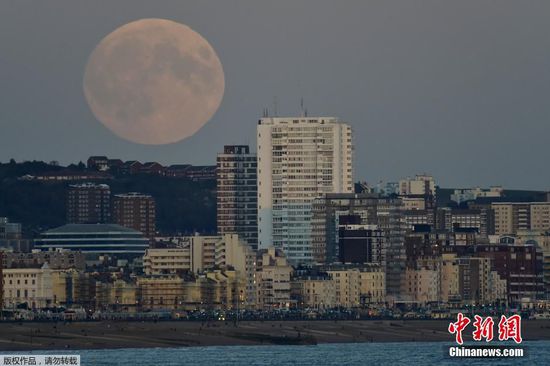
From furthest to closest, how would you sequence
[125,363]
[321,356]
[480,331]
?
[321,356] → [125,363] → [480,331]

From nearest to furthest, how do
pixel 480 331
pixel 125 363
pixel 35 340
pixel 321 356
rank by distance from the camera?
1. pixel 480 331
2. pixel 125 363
3. pixel 321 356
4. pixel 35 340

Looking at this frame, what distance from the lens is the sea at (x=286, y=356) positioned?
17450cm

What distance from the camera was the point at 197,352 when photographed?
191 meters

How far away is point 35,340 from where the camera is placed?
197125mm

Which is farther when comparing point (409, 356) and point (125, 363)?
point (409, 356)

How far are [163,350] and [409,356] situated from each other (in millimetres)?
20249

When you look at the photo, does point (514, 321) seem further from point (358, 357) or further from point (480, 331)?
point (358, 357)

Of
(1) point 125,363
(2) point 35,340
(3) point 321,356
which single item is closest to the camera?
(1) point 125,363

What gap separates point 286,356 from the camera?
18375 centimetres

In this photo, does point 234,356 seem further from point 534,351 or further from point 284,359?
point 534,351

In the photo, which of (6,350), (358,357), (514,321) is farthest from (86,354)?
(514,321)

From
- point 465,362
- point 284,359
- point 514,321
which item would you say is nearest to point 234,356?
point 284,359

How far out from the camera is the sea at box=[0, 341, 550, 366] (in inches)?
6870

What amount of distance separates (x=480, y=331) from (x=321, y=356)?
149 ft
